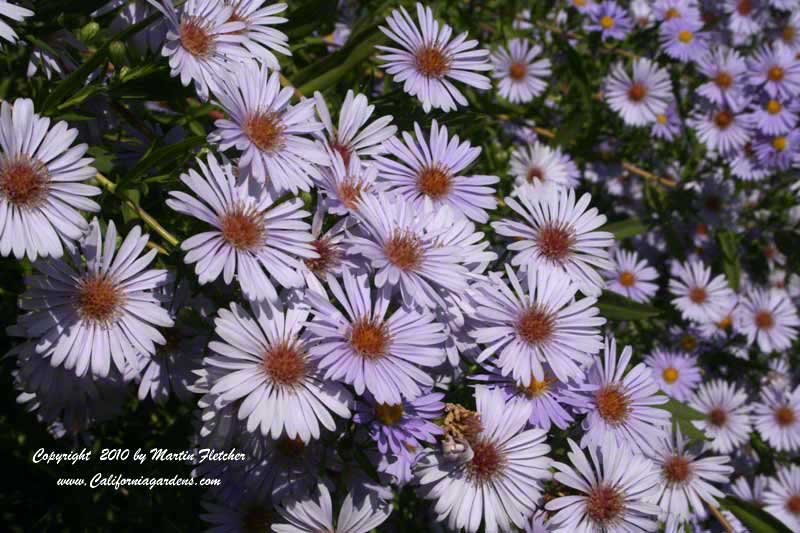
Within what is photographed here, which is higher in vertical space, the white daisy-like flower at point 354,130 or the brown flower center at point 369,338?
the white daisy-like flower at point 354,130

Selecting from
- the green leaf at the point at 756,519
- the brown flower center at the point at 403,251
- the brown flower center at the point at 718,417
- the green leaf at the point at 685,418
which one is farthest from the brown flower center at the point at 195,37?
the brown flower center at the point at 718,417

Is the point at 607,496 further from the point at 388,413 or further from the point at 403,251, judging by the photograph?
the point at 403,251

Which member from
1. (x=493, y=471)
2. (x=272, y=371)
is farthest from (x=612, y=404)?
(x=272, y=371)

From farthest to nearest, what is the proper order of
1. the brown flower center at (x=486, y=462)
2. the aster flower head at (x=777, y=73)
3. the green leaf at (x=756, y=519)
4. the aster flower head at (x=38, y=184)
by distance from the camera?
1. the aster flower head at (x=777, y=73)
2. the green leaf at (x=756, y=519)
3. the brown flower center at (x=486, y=462)
4. the aster flower head at (x=38, y=184)

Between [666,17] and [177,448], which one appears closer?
[177,448]

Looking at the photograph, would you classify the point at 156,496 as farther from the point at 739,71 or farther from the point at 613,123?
the point at 739,71

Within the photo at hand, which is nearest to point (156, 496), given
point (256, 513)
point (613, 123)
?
point (256, 513)

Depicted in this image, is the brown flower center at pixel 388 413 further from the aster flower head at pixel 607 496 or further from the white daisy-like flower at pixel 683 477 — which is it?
the white daisy-like flower at pixel 683 477
